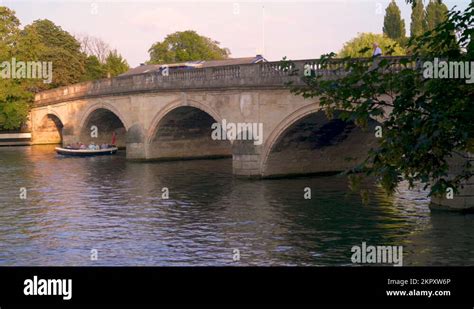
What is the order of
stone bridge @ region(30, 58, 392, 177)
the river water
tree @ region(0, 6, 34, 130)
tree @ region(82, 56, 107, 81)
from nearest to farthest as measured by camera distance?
the river water < stone bridge @ region(30, 58, 392, 177) < tree @ region(0, 6, 34, 130) < tree @ region(82, 56, 107, 81)

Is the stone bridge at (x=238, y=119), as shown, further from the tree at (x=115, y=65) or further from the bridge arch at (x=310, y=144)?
the tree at (x=115, y=65)

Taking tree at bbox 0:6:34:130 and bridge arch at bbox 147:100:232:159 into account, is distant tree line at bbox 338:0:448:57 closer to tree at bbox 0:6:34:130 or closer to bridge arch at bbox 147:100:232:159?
bridge arch at bbox 147:100:232:159

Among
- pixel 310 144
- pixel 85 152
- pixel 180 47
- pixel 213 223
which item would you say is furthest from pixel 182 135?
pixel 180 47

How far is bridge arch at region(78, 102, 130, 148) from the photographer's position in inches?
1969

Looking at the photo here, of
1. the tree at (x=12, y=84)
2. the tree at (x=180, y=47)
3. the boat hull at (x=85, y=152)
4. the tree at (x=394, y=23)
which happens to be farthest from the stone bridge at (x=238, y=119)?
the tree at (x=180, y=47)

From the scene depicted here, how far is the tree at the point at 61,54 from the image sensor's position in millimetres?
75875

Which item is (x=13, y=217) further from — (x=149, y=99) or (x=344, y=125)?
(x=149, y=99)

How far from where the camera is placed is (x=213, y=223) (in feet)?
68.7

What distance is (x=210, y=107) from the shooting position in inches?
1307

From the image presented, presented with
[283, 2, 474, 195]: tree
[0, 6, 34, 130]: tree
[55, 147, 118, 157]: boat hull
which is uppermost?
[0, 6, 34, 130]: tree

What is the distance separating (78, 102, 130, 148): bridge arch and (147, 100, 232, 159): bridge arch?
8.94 metres

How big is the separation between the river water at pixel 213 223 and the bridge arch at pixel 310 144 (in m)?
0.90

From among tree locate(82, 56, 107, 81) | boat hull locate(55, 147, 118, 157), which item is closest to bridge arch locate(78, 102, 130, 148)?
boat hull locate(55, 147, 118, 157)
